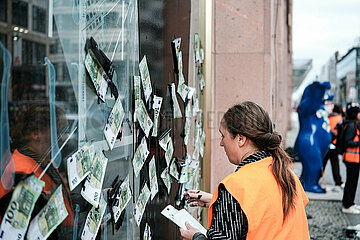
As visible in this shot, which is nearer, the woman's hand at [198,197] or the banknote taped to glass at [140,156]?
the banknote taped to glass at [140,156]

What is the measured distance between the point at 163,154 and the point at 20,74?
1605 millimetres

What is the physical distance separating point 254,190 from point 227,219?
6.6 inches

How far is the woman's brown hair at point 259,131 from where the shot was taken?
2010 mm

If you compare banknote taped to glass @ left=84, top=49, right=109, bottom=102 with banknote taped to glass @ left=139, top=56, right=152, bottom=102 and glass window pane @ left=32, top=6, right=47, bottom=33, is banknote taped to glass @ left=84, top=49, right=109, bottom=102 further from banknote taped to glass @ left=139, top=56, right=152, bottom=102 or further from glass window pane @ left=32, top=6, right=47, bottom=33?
banknote taped to glass @ left=139, top=56, right=152, bottom=102

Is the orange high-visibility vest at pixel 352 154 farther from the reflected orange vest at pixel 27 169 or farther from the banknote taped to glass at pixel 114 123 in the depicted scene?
the reflected orange vest at pixel 27 169

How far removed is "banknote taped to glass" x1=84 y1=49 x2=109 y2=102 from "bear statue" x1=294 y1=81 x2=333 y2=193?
7636mm

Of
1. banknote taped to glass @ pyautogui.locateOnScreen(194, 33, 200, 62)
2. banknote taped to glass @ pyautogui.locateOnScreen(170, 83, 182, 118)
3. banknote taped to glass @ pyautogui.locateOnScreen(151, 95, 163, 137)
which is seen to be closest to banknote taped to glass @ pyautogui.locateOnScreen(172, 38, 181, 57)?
banknote taped to glass @ pyautogui.locateOnScreen(170, 83, 182, 118)

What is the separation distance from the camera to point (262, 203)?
6.09 feet

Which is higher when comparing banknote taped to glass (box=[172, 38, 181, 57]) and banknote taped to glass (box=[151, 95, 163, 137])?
banknote taped to glass (box=[172, 38, 181, 57])

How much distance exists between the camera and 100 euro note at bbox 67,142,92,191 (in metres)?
1.32

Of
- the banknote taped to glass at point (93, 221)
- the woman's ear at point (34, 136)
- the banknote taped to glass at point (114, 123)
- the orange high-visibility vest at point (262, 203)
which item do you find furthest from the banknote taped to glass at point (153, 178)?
the woman's ear at point (34, 136)

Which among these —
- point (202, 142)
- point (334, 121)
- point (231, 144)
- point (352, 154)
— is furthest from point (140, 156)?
point (334, 121)

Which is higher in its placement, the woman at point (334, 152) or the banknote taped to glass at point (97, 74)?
the banknote taped to glass at point (97, 74)

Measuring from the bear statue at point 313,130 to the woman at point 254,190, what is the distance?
22.5ft
